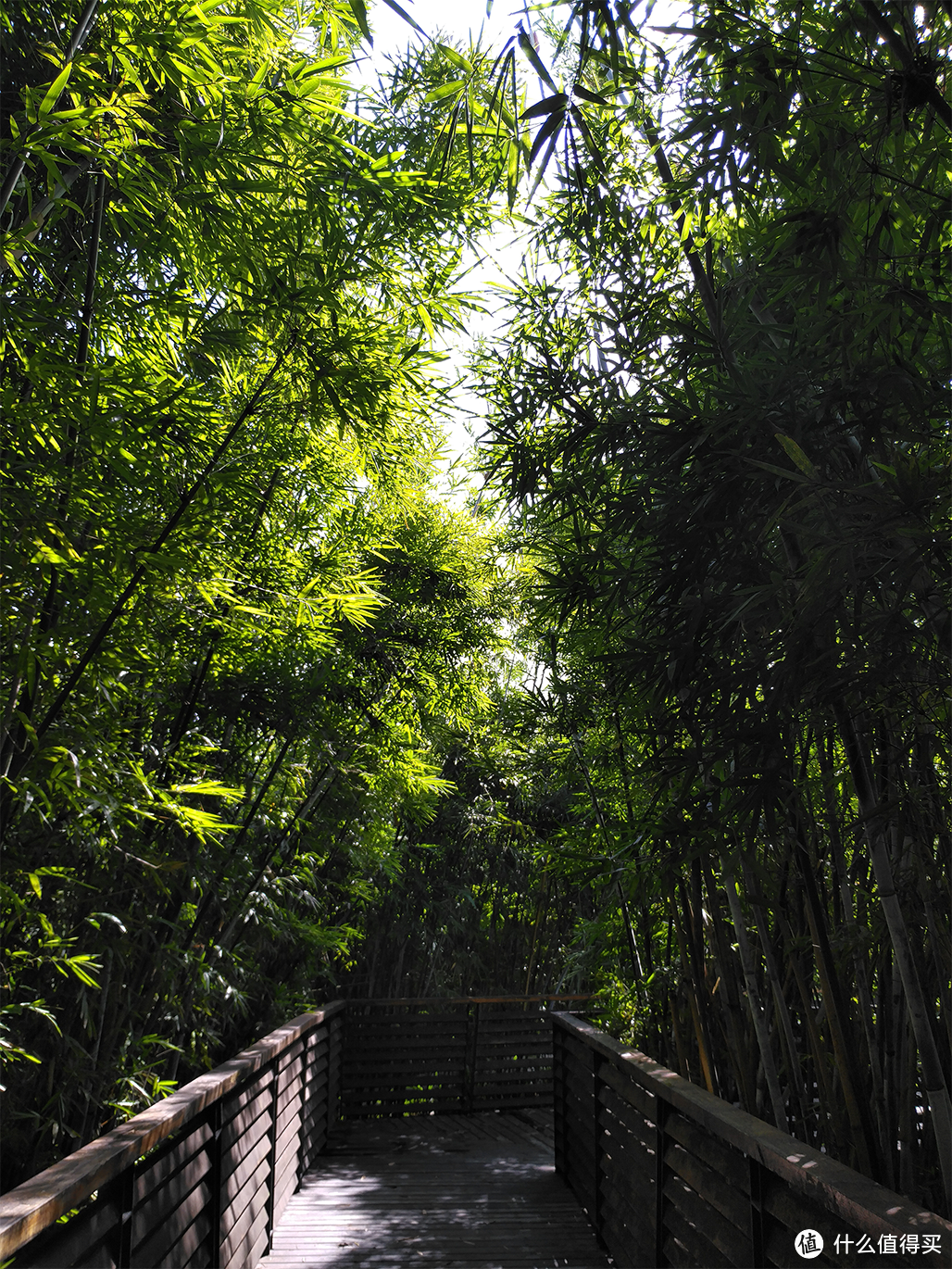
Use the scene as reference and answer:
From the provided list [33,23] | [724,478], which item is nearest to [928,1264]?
[724,478]

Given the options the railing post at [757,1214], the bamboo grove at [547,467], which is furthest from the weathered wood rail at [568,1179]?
the bamboo grove at [547,467]

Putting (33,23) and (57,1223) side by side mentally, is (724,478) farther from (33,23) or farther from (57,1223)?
(33,23)

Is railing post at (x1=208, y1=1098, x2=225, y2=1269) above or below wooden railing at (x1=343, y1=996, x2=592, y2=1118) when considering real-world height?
above

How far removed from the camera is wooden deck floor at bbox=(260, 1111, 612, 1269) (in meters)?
2.92

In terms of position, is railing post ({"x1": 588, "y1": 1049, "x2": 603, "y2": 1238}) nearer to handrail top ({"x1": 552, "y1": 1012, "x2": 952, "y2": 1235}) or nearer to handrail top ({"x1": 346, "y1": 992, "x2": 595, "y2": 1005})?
handrail top ({"x1": 552, "y1": 1012, "x2": 952, "y2": 1235})

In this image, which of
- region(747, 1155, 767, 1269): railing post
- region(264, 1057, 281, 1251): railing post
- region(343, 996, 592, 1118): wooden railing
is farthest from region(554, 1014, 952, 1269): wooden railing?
region(343, 996, 592, 1118): wooden railing

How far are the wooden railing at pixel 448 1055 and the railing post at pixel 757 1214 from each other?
4187 millimetres

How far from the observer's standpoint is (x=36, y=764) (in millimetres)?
1972

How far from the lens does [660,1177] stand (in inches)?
92.7

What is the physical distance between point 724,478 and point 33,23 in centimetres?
204

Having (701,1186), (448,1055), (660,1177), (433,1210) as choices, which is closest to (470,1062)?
(448,1055)

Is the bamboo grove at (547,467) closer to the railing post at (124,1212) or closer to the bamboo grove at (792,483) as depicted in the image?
the bamboo grove at (792,483)

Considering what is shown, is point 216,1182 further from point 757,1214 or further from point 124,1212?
point 757,1214

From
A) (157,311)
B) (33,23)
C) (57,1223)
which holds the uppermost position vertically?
(33,23)
